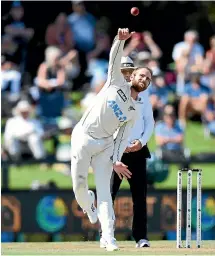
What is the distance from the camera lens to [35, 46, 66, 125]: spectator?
17234mm

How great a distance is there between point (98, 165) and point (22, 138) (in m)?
6.49

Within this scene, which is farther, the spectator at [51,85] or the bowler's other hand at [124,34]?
the spectator at [51,85]

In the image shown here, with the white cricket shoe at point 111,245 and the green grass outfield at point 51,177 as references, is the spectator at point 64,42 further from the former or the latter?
the white cricket shoe at point 111,245

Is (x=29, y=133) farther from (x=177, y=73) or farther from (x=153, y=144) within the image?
(x=177, y=73)

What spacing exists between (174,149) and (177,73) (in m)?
2.57

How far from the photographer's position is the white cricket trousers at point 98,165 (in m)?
9.81

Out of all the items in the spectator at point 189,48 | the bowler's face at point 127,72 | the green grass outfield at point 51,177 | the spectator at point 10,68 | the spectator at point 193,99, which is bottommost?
the green grass outfield at point 51,177

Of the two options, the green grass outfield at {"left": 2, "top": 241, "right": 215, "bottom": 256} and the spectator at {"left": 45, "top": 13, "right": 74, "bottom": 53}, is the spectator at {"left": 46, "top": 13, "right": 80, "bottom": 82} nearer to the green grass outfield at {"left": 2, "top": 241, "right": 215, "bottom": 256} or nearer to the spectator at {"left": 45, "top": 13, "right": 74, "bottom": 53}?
Answer: the spectator at {"left": 45, "top": 13, "right": 74, "bottom": 53}

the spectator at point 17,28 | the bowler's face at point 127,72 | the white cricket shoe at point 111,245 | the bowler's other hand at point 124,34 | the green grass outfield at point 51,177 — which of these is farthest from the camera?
the spectator at point 17,28

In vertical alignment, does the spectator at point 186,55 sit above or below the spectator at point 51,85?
above

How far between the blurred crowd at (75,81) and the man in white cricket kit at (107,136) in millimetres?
5936

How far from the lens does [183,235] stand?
46.6 feet

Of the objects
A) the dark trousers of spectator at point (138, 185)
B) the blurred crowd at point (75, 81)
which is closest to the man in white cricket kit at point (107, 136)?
the dark trousers of spectator at point (138, 185)

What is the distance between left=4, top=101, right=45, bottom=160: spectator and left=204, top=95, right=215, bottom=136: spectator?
112 inches
